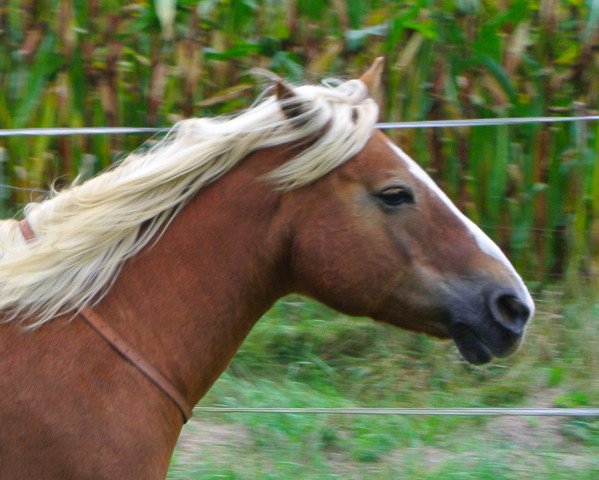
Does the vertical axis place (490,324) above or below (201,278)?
below

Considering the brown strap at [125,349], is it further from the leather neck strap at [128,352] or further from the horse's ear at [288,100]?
the horse's ear at [288,100]

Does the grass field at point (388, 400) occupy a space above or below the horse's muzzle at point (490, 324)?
below

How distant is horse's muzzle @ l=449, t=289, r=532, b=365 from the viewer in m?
2.35

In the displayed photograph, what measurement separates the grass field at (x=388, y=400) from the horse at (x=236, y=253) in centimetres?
139

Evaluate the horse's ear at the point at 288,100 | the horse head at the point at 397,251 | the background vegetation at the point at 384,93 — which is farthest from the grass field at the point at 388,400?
the horse's ear at the point at 288,100

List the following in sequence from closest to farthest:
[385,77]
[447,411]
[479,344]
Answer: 1. [479,344]
2. [447,411]
3. [385,77]

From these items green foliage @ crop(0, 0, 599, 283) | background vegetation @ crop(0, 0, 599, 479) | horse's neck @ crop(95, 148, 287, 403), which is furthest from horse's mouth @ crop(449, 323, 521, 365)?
green foliage @ crop(0, 0, 599, 283)

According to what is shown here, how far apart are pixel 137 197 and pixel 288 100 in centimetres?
43

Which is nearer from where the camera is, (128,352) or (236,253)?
(128,352)

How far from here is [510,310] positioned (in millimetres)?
2391

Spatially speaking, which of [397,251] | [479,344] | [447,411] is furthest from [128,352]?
[447,411]

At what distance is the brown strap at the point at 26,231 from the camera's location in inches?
91.0

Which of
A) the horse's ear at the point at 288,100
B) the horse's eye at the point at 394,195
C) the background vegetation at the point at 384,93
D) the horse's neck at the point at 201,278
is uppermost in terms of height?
the horse's ear at the point at 288,100

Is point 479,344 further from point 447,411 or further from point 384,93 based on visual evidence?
point 384,93
